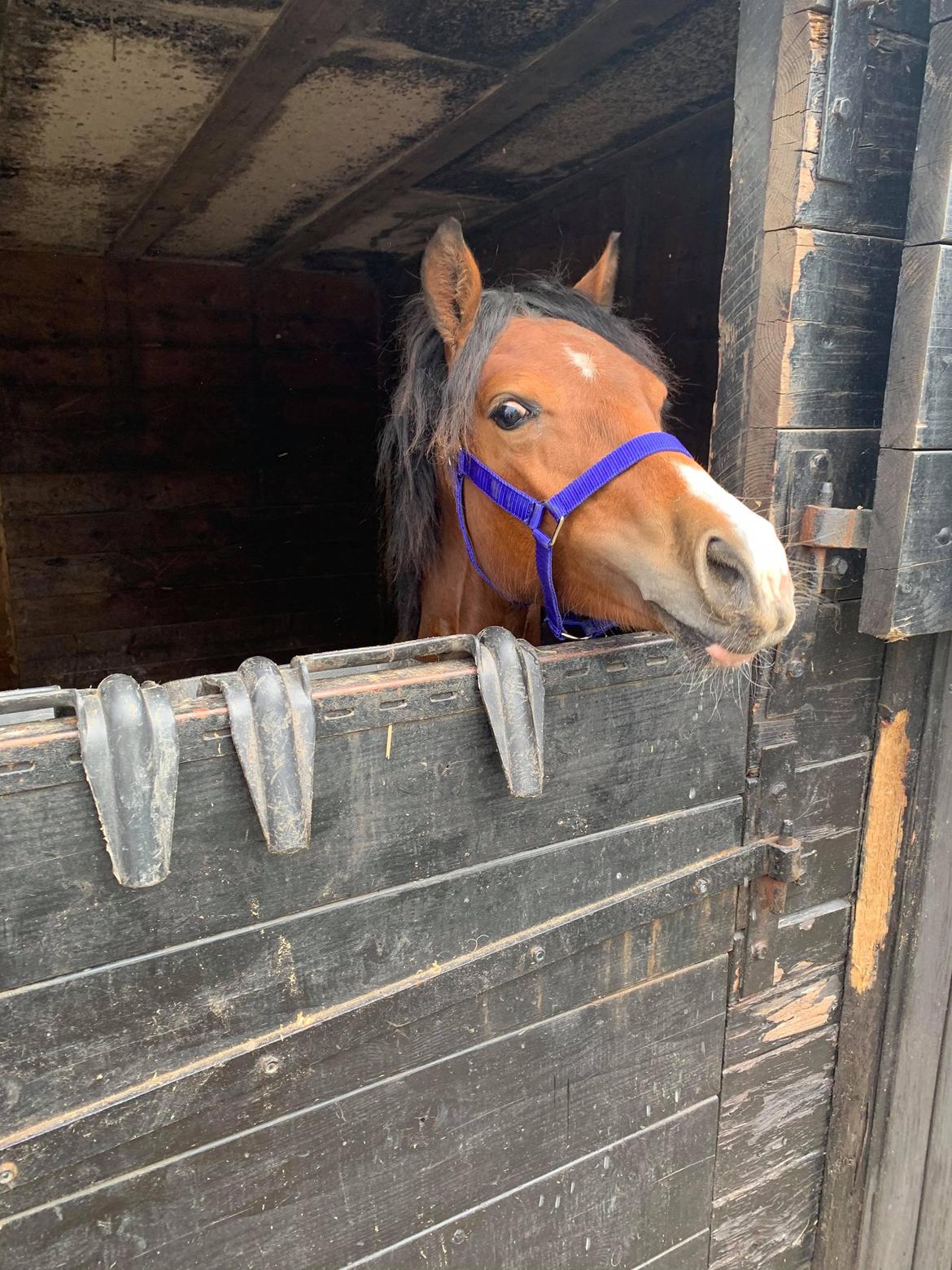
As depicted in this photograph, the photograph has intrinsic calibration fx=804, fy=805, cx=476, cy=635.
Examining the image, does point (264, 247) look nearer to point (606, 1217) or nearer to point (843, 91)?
point (843, 91)

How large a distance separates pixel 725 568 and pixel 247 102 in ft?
6.31

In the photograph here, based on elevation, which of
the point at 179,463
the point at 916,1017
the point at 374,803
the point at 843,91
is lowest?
the point at 916,1017

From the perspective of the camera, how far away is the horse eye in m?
1.25

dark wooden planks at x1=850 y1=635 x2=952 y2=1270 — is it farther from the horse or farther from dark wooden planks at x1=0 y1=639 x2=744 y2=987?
the horse

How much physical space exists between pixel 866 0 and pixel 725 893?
1.32m

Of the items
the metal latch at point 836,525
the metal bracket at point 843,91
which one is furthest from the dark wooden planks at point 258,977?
the metal bracket at point 843,91

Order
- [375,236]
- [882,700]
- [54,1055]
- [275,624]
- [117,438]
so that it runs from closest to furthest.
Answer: [54,1055] → [882,700] → [375,236] → [117,438] → [275,624]

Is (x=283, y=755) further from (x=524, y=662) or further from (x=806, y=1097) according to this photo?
(x=806, y=1097)

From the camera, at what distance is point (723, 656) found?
1018mm

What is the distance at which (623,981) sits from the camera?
4.14 ft

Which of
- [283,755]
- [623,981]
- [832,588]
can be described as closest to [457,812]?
[283,755]

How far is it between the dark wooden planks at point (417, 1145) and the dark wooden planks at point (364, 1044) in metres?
0.03

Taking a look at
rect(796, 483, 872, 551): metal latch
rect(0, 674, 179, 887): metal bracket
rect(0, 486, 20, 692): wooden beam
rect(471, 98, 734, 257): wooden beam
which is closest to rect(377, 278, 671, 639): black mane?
rect(796, 483, 872, 551): metal latch

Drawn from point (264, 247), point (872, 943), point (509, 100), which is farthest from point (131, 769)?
point (264, 247)
